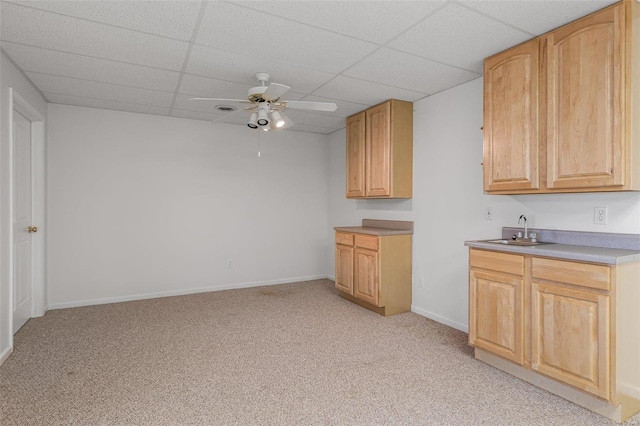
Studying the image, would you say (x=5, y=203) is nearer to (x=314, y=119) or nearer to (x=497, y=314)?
(x=314, y=119)

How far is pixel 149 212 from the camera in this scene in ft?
15.8

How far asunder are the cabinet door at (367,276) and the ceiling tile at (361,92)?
173 centimetres

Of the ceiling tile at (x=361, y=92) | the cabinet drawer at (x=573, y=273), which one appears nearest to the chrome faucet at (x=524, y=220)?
the cabinet drawer at (x=573, y=273)

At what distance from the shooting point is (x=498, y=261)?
262cm

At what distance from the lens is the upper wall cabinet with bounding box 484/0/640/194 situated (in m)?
2.12

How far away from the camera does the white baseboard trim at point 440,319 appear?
355 centimetres

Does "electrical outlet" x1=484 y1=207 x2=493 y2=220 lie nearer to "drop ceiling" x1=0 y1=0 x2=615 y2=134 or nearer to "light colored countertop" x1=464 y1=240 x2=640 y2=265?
"light colored countertop" x1=464 y1=240 x2=640 y2=265

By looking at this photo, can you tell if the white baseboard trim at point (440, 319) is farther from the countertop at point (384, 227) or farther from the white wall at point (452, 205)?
the countertop at point (384, 227)

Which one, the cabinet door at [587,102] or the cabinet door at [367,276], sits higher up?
the cabinet door at [587,102]

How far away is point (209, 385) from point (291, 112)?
333 centimetres

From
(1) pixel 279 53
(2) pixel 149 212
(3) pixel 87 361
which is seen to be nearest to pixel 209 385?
(3) pixel 87 361

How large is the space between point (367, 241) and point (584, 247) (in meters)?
2.13

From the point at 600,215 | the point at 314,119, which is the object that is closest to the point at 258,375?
the point at 600,215

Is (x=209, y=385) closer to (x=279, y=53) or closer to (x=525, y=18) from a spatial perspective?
(x=279, y=53)
